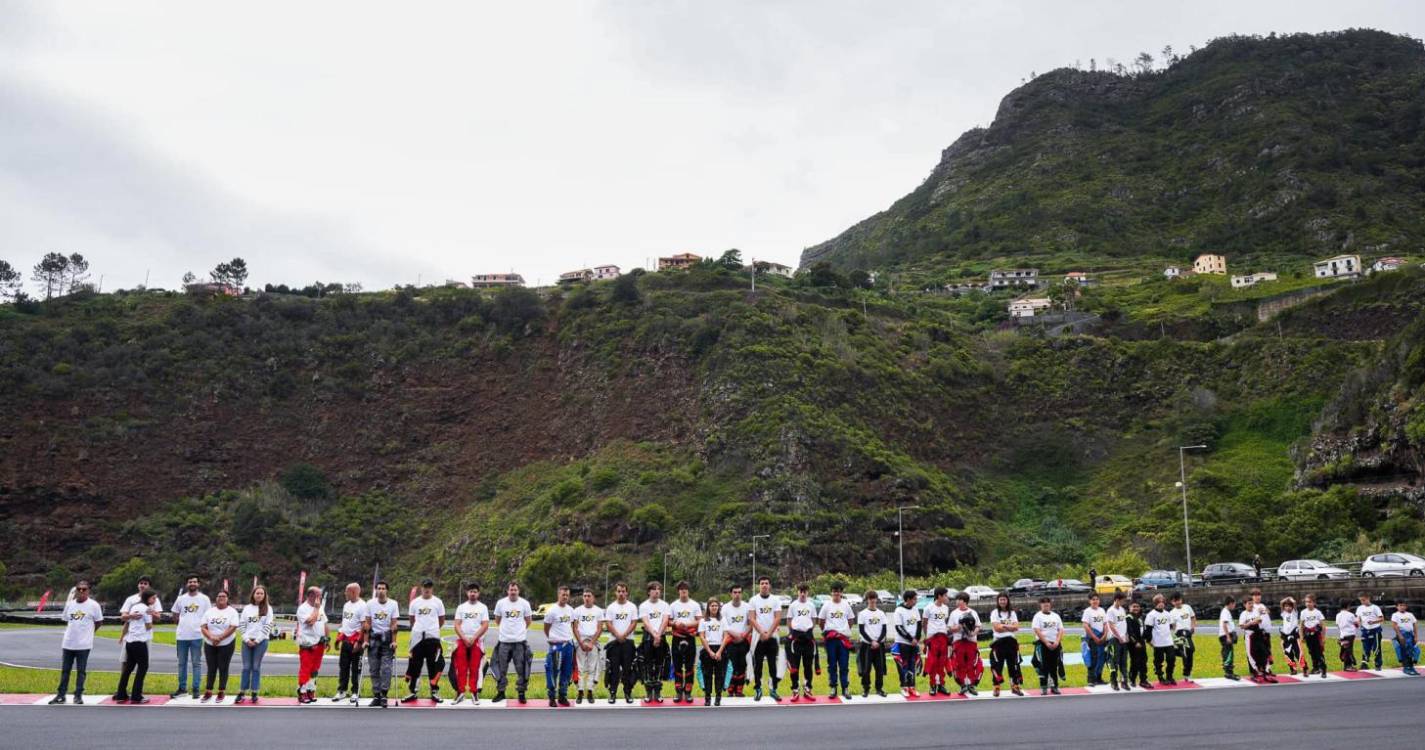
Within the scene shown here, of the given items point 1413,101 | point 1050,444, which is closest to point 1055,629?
point 1050,444

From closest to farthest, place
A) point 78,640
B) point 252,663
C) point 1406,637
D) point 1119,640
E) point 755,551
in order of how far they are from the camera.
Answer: point 78,640 < point 252,663 < point 1119,640 < point 1406,637 < point 755,551

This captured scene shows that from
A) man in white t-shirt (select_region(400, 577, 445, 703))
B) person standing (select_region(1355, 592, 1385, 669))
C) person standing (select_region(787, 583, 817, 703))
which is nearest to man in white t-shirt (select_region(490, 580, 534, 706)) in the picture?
man in white t-shirt (select_region(400, 577, 445, 703))

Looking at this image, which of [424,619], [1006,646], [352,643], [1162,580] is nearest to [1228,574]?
[1162,580]

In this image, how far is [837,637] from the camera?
17.4 metres

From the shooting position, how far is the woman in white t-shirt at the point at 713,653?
1659 centimetres

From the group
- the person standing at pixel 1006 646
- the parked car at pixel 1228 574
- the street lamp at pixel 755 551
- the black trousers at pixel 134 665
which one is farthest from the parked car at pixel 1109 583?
the black trousers at pixel 134 665

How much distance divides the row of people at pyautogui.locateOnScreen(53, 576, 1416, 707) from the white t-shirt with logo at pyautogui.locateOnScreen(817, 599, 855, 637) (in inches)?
1.0

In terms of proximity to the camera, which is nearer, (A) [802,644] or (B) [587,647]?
(B) [587,647]

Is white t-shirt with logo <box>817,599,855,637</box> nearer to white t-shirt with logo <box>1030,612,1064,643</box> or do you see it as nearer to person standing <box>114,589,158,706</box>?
white t-shirt with logo <box>1030,612,1064,643</box>

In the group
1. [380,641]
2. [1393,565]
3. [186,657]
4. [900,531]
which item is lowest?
[186,657]

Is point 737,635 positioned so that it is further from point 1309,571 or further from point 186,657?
point 1309,571

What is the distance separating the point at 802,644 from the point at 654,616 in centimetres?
263

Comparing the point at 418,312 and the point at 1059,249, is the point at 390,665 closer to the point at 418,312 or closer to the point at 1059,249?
the point at 418,312

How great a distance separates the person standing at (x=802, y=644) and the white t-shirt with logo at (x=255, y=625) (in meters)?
8.89
